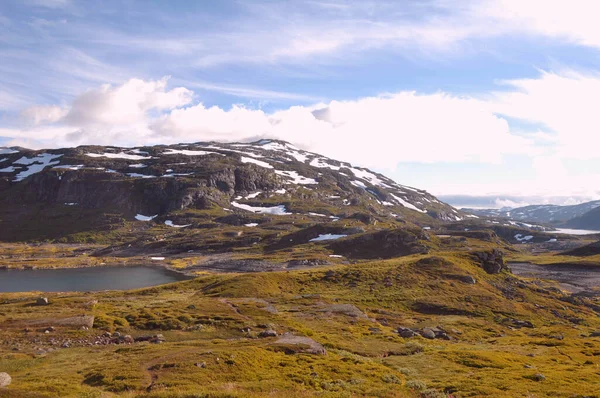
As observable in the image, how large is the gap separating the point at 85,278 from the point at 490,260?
5646 inches

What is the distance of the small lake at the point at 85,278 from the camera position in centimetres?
13250

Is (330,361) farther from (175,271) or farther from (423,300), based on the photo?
(175,271)

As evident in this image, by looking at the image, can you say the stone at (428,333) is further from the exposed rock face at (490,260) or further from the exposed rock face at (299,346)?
the exposed rock face at (490,260)

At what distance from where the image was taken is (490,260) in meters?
130

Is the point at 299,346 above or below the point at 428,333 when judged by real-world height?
above

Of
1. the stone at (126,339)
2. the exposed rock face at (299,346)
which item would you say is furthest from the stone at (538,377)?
the stone at (126,339)

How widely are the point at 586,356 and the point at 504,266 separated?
87994mm

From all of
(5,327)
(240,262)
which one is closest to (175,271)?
(240,262)

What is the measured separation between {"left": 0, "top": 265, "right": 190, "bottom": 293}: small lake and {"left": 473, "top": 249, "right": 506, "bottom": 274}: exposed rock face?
10549 centimetres

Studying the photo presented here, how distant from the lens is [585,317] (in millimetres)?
95312

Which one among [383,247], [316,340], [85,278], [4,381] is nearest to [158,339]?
[316,340]

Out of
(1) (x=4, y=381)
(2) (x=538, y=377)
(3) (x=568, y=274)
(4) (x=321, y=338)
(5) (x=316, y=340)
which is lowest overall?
(3) (x=568, y=274)

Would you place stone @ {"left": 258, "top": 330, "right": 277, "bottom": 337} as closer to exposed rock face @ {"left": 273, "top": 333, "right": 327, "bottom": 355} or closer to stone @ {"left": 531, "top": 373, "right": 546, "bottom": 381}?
exposed rock face @ {"left": 273, "top": 333, "right": 327, "bottom": 355}

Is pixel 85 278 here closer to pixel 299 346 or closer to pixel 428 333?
pixel 428 333
